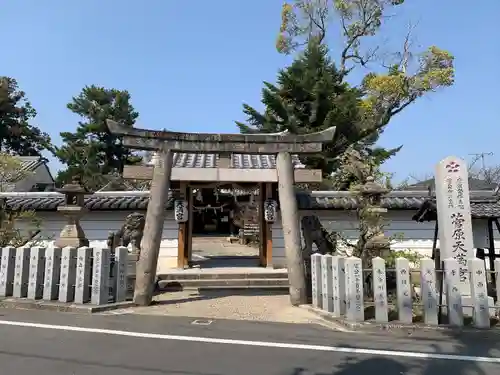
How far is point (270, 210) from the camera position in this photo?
13.3 metres

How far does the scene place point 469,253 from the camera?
25.9ft

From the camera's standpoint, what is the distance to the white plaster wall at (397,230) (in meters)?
13.9

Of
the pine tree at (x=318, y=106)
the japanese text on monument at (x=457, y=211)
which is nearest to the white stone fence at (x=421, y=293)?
the japanese text on monument at (x=457, y=211)

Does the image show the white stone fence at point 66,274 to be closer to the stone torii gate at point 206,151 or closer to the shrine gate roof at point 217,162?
the stone torii gate at point 206,151

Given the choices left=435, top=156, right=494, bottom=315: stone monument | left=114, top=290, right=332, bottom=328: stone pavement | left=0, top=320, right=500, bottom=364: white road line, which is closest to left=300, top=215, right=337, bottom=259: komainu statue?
left=114, top=290, right=332, bottom=328: stone pavement

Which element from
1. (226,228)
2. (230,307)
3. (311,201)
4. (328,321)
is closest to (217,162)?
(311,201)

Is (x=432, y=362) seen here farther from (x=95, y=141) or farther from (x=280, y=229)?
(x=95, y=141)

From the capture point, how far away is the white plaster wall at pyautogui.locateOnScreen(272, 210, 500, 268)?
13.9 m

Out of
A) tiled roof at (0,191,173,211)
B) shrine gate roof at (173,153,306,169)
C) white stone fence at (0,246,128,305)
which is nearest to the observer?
white stone fence at (0,246,128,305)

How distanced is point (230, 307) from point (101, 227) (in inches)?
304

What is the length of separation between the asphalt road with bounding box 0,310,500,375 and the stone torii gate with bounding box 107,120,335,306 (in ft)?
5.62

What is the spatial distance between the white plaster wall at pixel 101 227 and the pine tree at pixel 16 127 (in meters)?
27.3

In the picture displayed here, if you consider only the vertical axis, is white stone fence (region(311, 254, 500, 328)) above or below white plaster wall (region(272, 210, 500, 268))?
below

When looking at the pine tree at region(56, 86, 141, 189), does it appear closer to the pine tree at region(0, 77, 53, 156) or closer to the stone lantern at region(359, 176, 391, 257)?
the pine tree at region(0, 77, 53, 156)
